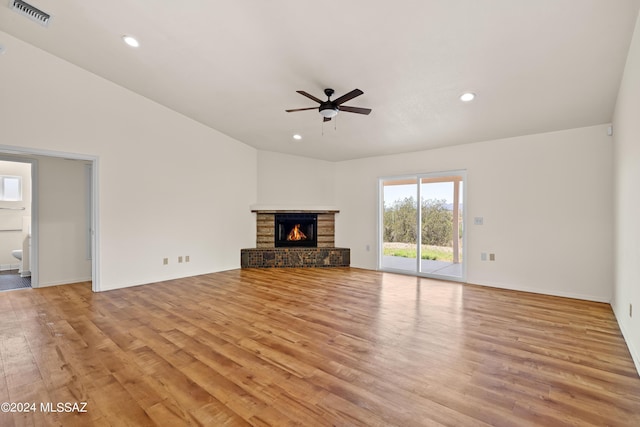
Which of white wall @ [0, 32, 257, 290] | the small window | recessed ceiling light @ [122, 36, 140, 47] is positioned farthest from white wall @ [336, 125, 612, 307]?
the small window

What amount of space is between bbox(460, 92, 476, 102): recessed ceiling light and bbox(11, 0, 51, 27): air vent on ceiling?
4891 mm

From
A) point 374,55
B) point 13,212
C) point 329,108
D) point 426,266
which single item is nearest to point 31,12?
point 329,108

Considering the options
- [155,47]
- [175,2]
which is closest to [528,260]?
[175,2]

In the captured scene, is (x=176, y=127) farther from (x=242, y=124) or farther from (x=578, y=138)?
(x=578, y=138)

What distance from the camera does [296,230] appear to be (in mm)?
6938

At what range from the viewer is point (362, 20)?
2.46 metres

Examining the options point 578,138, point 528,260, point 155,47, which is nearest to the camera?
point 155,47

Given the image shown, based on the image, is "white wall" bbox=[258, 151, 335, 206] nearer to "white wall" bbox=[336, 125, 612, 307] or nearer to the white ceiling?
the white ceiling

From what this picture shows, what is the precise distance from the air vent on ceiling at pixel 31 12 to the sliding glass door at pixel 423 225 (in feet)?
18.6

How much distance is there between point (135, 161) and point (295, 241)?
144 inches

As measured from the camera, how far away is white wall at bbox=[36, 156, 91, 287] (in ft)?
15.4

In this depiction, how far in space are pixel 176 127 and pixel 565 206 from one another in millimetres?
6579

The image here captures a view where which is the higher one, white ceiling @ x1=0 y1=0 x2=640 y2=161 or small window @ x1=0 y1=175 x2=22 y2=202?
white ceiling @ x1=0 y1=0 x2=640 y2=161

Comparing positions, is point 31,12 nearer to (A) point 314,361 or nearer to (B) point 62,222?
(B) point 62,222
